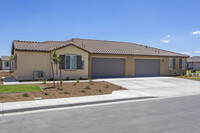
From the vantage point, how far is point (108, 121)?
6094 mm

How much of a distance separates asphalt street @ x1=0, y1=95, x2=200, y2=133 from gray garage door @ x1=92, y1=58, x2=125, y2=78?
43.6 ft

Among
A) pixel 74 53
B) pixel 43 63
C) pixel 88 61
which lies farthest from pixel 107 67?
pixel 43 63

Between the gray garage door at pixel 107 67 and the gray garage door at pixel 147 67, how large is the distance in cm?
225

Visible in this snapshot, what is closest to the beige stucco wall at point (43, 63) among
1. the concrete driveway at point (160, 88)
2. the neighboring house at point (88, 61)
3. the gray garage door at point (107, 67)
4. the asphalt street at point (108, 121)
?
the neighboring house at point (88, 61)

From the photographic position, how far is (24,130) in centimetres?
522

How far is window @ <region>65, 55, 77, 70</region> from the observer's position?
18491mm

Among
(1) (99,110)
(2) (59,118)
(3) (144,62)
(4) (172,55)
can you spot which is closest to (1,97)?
(2) (59,118)

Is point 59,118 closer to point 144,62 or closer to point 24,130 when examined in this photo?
point 24,130

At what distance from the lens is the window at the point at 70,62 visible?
60.7 ft

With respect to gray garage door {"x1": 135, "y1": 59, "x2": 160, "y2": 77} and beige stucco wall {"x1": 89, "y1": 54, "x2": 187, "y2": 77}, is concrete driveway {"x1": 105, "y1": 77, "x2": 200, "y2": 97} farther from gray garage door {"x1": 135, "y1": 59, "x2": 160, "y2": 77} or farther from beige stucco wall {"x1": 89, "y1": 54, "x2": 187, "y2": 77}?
gray garage door {"x1": 135, "y1": 59, "x2": 160, "y2": 77}

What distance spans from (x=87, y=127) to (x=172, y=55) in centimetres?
2290

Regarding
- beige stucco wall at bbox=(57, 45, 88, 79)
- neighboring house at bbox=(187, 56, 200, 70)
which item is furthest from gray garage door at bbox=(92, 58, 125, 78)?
neighboring house at bbox=(187, 56, 200, 70)

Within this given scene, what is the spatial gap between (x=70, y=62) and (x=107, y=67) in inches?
195

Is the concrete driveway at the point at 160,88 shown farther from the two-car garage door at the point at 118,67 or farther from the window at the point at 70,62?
the two-car garage door at the point at 118,67
